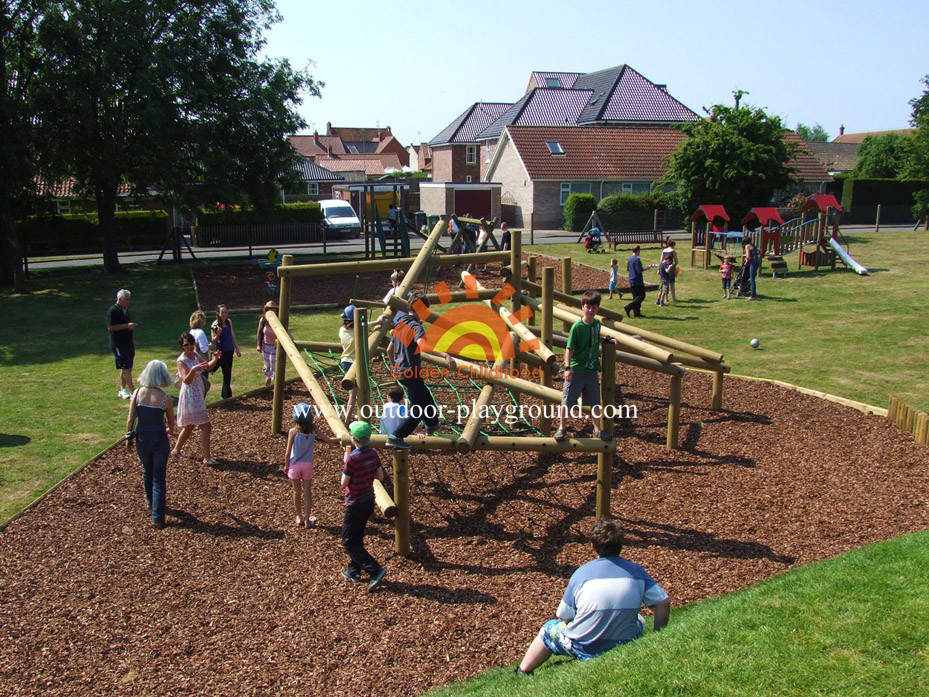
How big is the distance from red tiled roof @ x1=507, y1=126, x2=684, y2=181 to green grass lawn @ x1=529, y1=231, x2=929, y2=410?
1766cm

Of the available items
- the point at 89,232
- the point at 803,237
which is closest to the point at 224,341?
the point at 803,237

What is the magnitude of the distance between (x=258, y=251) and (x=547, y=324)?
96.1ft

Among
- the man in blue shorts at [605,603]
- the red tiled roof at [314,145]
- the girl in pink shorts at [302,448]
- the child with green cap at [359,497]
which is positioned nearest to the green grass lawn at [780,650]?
the man in blue shorts at [605,603]

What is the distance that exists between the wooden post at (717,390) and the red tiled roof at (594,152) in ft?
113

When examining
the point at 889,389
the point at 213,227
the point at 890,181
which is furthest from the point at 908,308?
the point at 890,181

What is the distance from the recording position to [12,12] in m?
23.9

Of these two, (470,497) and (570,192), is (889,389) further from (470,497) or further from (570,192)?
(570,192)

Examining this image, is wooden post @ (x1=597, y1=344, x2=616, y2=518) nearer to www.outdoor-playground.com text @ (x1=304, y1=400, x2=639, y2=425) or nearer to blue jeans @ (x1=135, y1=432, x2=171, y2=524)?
www.outdoor-playground.com text @ (x1=304, y1=400, x2=639, y2=425)

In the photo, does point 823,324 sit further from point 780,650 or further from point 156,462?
point 156,462

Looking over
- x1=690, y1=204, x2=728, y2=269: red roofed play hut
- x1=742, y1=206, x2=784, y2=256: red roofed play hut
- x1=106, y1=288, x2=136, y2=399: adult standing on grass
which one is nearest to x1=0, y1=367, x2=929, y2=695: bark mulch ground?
x1=106, y1=288, x2=136, y2=399: adult standing on grass

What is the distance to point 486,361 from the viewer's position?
11.6m

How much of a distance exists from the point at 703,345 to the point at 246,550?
441 inches

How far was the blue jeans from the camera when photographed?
7.98 m

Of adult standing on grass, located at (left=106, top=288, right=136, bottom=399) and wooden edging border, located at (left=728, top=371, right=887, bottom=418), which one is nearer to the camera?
wooden edging border, located at (left=728, top=371, right=887, bottom=418)
